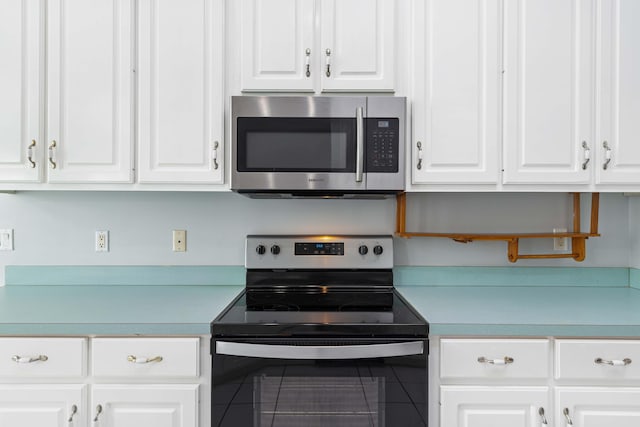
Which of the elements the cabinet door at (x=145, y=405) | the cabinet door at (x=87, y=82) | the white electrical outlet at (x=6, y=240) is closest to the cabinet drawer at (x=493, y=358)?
the cabinet door at (x=145, y=405)

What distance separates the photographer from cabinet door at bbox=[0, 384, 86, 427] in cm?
134

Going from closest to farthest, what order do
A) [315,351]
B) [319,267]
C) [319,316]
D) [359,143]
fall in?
[315,351] < [319,316] < [359,143] < [319,267]

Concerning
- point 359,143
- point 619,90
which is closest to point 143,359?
point 359,143

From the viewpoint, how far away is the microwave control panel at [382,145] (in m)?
1.62

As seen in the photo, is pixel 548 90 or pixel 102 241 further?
pixel 102 241

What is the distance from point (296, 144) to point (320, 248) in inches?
21.2

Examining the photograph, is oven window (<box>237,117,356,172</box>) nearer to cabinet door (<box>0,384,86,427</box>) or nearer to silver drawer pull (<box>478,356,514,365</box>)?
silver drawer pull (<box>478,356,514,365</box>)

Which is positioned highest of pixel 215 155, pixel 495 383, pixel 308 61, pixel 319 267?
pixel 308 61

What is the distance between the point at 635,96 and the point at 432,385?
142 cm

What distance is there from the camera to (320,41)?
5.48 ft

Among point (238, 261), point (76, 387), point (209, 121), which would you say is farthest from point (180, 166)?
point (76, 387)

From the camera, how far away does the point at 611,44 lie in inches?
65.5

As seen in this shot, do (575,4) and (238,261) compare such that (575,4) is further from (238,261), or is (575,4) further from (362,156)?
(238,261)

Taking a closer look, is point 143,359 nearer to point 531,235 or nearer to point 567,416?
point 567,416
